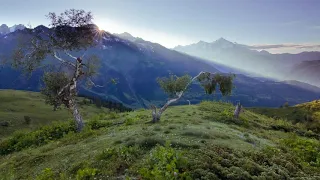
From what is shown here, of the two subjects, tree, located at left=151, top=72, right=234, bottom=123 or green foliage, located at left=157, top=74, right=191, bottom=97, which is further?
tree, located at left=151, top=72, right=234, bottom=123

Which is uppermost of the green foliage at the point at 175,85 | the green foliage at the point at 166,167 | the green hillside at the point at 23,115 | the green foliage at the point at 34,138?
the green foliage at the point at 175,85

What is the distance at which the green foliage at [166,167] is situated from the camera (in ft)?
49.8

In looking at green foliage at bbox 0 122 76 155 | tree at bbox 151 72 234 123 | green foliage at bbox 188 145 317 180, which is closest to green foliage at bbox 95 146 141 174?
green foliage at bbox 188 145 317 180

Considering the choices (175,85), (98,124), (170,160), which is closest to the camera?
(170,160)

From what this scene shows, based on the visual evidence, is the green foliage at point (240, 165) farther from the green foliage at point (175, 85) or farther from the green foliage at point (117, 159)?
the green foliage at point (175, 85)

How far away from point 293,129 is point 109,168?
4432 cm

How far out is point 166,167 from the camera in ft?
52.3

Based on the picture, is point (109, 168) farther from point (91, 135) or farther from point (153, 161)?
point (91, 135)

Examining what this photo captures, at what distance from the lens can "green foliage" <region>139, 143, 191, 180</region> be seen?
15172 mm

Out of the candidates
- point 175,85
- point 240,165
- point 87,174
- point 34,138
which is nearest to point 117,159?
point 87,174

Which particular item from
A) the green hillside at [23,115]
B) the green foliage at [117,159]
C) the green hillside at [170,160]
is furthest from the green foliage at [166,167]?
the green hillside at [23,115]

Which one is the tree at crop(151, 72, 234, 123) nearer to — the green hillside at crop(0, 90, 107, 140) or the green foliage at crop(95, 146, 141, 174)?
the green foliage at crop(95, 146, 141, 174)

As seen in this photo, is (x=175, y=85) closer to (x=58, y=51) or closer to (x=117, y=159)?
(x=58, y=51)

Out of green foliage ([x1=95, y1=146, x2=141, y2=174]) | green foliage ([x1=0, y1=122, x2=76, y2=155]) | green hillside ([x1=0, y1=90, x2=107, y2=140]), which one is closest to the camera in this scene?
green foliage ([x1=95, y1=146, x2=141, y2=174])
